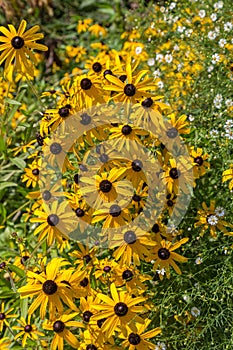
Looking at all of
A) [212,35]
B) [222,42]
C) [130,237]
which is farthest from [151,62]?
[130,237]

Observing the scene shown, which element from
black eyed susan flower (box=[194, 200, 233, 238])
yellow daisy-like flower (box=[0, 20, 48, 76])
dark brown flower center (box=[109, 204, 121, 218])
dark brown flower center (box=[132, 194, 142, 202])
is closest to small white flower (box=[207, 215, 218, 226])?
black eyed susan flower (box=[194, 200, 233, 238])

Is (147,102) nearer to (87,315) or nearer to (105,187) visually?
(105,187)

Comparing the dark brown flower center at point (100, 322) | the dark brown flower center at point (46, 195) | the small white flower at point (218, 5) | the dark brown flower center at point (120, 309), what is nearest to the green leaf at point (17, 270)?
the dark brown flower center at point (46, 195)

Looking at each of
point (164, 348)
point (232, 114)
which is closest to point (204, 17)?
point (232, 114)

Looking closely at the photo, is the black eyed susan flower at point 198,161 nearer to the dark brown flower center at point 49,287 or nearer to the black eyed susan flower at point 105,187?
the black eyed susan flower at point 105,187

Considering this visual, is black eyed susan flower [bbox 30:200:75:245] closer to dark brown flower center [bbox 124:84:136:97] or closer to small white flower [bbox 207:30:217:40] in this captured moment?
dark brown flower center [bbox 124:84:136:97]

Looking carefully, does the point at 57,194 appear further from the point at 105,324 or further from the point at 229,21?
the point at 229,21
